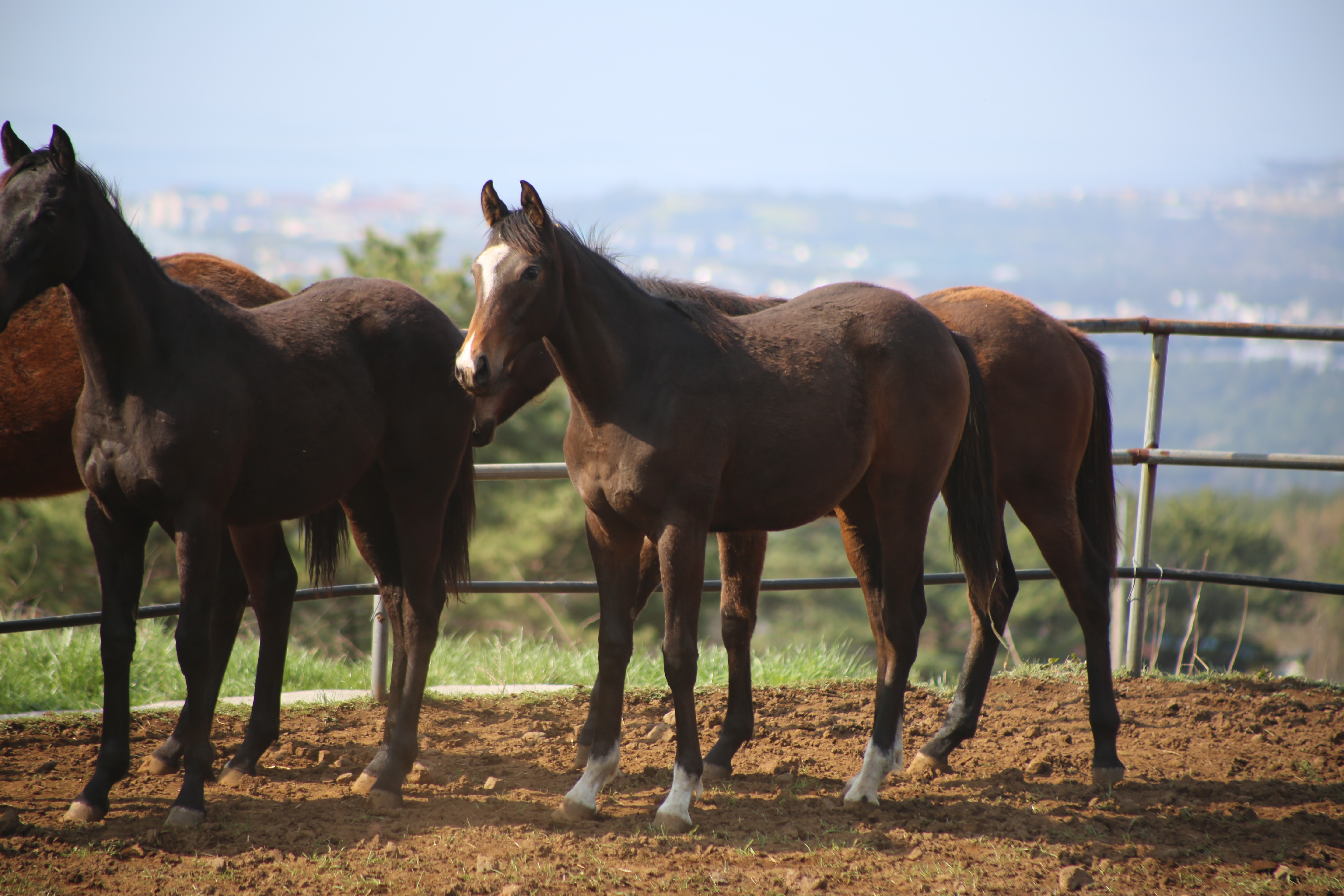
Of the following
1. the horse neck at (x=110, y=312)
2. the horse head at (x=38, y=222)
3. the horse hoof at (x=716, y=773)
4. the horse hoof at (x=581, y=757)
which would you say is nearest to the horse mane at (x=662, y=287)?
the horse neck at (x=110, y=312)

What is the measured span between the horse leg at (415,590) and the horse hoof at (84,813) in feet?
3.28

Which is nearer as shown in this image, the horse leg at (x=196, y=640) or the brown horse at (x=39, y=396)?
the horse leg at (x=196, y=640)

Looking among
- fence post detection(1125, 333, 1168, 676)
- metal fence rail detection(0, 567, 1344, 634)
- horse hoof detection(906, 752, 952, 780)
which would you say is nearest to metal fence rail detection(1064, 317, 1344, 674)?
fence post detection(1125, 333, 1168, 676)

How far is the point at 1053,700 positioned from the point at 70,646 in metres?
5.31

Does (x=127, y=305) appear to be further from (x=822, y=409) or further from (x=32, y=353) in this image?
(x=822, y=409)

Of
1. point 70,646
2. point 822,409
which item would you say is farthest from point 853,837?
point 70,646

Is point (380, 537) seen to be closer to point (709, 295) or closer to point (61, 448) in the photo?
point (61, 448)

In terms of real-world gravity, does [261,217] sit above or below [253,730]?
above

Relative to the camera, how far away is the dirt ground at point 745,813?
293 centimetres

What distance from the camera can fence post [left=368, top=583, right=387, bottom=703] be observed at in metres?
5.10

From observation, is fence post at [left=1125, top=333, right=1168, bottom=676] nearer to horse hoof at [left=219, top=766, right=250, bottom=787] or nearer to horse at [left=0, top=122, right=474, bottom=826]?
horse at [left=0, top=122, right=474, bottom=826]

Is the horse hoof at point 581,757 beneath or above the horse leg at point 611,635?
beneath

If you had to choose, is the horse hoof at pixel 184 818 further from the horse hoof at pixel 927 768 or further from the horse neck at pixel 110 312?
the horse hoof at pixel 927 768

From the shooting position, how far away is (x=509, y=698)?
17.2 feet
